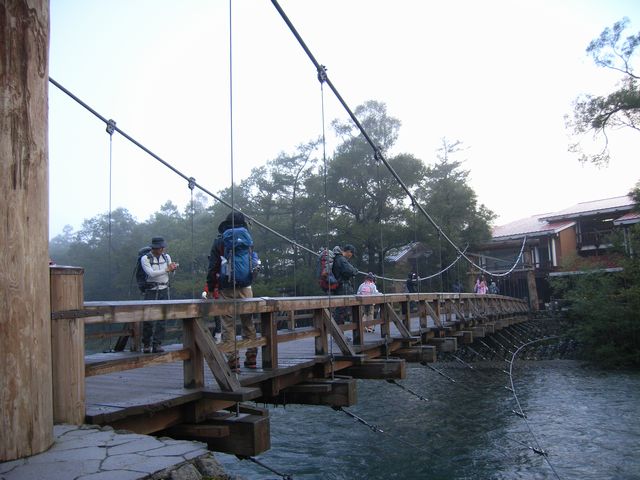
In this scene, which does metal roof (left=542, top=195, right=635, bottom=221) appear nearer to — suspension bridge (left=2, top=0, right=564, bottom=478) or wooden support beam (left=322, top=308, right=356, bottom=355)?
suspension bridge (left=2, top=0, right=564, bottom=478)

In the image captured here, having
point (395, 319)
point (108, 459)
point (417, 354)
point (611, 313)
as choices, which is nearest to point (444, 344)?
point (417, 354)

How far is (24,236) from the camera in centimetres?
204

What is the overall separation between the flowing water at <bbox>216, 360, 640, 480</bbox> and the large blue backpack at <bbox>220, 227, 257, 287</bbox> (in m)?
1.90

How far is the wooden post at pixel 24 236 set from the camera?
1.94m

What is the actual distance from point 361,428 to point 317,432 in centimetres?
80

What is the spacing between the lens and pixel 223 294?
379 centimetres

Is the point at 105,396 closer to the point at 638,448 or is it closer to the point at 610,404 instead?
the point at 638,448

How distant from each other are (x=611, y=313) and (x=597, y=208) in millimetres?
8475

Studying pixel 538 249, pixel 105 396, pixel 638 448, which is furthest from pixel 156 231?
pixel 105 396

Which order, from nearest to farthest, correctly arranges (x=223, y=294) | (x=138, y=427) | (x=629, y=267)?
(x=138, y=427) < (x=223, y=294) < (x=629, y=267)

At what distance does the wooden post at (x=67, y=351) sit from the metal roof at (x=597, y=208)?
2108 cm

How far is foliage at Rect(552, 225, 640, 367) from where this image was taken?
13719mm

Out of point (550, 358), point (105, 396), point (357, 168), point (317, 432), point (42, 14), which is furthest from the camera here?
point (357, 168)

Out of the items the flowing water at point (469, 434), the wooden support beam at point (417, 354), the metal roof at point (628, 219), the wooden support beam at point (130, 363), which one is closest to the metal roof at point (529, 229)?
the metal roof at point (628, 219)
